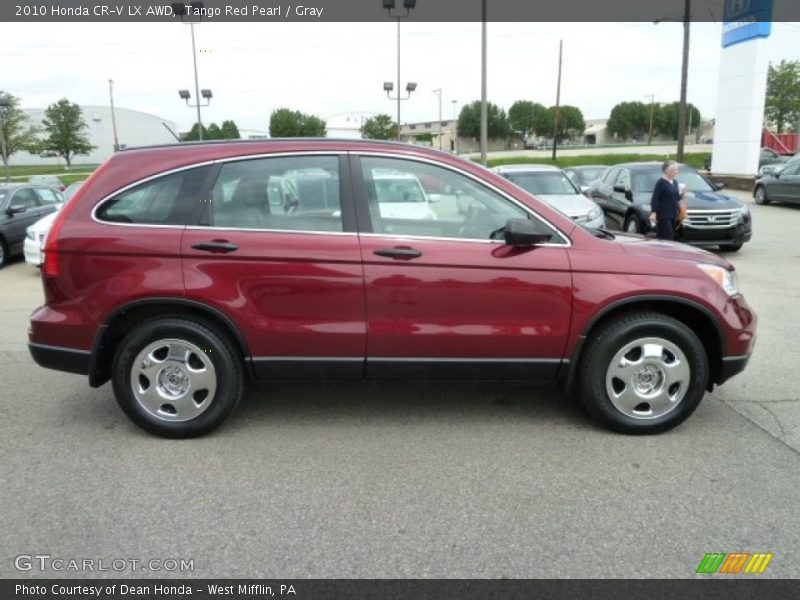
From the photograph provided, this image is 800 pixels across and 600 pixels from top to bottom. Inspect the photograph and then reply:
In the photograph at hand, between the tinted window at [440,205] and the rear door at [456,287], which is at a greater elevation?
the tinted window at [440,205]

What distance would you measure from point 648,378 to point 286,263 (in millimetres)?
2333

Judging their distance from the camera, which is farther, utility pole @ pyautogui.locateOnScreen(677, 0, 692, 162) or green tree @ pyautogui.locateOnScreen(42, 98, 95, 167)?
green tree @ pyautogui.locateOnScreen(42, 98, 95, 167)

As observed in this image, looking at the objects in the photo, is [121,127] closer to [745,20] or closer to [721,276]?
[745,20]

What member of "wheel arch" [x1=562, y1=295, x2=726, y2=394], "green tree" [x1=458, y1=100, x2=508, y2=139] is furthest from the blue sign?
"green tree" [x1=458, y1=100, x2=508, y2=139]

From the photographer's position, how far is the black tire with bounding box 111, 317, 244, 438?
12.7ft

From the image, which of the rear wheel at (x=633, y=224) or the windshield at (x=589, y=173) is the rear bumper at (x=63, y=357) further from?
the windshield at (x=589, y=173)

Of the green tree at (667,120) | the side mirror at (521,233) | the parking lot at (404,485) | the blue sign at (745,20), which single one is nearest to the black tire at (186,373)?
the parking lot at (404,485)

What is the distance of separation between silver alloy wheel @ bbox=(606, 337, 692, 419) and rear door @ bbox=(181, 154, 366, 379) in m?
1.59

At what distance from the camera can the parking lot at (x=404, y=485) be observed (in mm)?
2809

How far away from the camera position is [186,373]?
12.9 feet

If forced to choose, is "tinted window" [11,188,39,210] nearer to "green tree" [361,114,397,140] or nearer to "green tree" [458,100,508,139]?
"green tree" [361,114,397,140]

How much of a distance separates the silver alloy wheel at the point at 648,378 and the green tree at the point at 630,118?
130 meters

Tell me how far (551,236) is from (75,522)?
297cm
